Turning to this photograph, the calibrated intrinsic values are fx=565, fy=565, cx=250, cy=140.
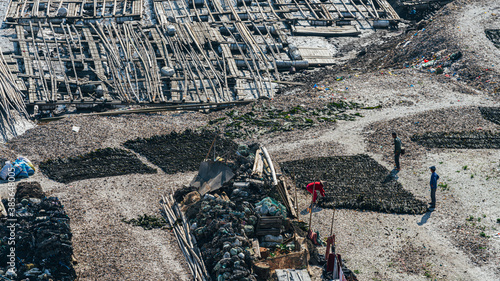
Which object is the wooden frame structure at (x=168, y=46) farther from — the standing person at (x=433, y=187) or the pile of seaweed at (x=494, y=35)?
the standing person at (x=433, y=187)

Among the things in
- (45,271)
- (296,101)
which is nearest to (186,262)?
(45,271)

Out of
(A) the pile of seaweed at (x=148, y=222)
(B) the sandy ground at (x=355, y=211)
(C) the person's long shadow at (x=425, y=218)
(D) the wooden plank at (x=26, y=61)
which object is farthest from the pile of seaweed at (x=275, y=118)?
(D) the wooden plank at (x=26, y=61)

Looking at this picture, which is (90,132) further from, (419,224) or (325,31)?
(325,31)

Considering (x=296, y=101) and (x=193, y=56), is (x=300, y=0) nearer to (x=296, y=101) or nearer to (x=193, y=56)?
(x=193, y=56)

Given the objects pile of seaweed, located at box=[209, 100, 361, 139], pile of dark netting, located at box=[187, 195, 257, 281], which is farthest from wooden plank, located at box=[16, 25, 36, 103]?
pile of dark netting, located at box=[187, 195, 257, 281]

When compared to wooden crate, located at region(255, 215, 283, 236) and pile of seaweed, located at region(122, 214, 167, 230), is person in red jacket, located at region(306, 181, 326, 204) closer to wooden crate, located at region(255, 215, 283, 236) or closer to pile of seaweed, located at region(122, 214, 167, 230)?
wooden crate, located at region(255, 215, 283, 236)

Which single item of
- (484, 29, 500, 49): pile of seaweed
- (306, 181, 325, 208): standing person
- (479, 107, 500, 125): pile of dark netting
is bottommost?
(306, 181, 325, 208): standing person
